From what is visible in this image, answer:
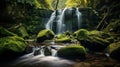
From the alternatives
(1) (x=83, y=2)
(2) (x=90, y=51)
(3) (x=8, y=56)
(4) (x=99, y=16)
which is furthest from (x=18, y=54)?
(1) (x=83, y=2)

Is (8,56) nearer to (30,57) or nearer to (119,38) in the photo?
(30,57)

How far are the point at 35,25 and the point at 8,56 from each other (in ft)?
31.5

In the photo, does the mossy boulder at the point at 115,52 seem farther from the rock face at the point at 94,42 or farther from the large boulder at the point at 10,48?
the large boulder at the point at 10,48

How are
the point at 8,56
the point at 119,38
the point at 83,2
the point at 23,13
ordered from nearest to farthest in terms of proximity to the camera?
the point at 8,56, the point at 119,38, the point at 23,13, the point at 83,2


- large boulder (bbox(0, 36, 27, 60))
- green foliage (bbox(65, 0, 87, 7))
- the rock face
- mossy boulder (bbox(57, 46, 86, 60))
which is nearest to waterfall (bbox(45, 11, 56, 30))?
green foliage (bbox(65, 0, 87, 7))

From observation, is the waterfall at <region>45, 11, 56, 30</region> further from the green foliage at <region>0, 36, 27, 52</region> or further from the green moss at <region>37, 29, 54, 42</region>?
the green foliage at <region>0, 36, 27, 52</region>

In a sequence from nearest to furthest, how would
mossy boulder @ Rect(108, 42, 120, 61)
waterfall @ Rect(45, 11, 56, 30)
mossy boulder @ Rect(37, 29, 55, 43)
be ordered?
mossy boulder @ Rect(108, 42, 120, 61) → mossy boulder @ Rect(37, 29, 55, 43) → waterfall @ Rect(45, 11, 56, 30)

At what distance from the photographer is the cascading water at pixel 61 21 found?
19.3m

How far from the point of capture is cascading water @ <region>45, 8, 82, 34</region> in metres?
19.3

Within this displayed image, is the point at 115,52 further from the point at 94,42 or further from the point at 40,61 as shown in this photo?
the point at 40,61

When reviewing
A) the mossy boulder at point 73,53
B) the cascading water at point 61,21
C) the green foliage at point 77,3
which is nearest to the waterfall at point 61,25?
the cascading water at point 61,21

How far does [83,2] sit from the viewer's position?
2636cm

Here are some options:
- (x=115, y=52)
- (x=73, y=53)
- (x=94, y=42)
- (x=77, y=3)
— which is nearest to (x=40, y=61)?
(x=73, y=53)

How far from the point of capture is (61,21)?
19766 mm
